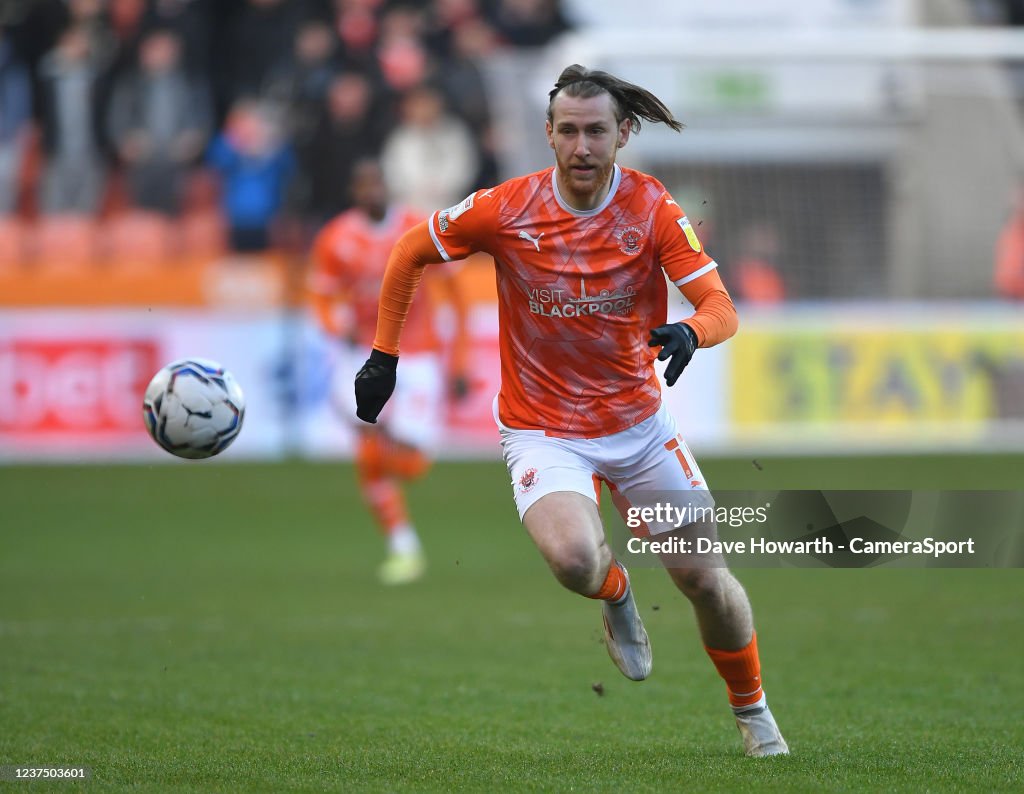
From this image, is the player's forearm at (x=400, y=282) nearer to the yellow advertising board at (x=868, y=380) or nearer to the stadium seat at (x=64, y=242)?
the yellow advertising board at (x=868, y=380)

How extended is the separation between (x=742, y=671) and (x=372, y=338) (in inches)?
257

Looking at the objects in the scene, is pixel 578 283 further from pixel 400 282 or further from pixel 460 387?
pixel 460 387

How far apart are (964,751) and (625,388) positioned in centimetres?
188

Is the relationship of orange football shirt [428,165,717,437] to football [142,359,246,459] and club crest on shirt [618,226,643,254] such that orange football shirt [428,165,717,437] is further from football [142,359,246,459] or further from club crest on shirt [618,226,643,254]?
football [142,359,246,459]

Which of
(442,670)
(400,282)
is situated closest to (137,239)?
(442,670)

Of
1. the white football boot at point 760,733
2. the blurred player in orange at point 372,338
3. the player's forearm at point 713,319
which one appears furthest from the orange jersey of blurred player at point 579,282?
the blurred player in orange at point 372,338

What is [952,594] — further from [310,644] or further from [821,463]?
[821,463]

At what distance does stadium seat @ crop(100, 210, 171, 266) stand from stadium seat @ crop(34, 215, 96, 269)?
0.59ft

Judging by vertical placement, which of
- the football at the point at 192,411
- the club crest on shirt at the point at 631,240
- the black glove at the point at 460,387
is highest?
the club crest on shirt at the point at 631,240

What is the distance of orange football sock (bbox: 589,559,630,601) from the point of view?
5973 mm

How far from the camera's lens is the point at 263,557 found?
12820mm

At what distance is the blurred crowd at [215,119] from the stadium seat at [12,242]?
23 mm

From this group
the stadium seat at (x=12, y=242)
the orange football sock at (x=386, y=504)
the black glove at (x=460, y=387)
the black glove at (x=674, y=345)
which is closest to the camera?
the black glove at (x=674, y=345)

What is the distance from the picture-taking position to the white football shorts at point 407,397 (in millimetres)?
12133
